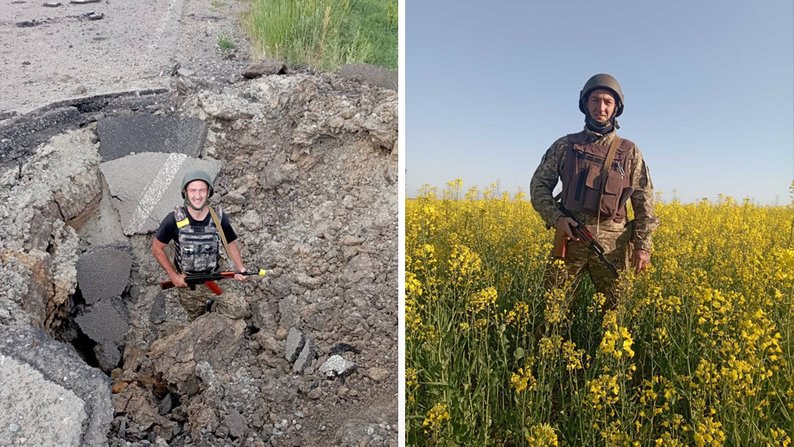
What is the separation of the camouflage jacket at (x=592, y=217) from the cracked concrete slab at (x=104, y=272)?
2.06 meters

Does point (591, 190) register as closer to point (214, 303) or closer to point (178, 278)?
point (178, 278)

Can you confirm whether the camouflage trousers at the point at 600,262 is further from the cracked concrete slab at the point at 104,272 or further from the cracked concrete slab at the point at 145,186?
the cracked concrete slab at the point at 104,272

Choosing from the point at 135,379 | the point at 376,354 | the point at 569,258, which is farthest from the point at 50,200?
the point at 569,258

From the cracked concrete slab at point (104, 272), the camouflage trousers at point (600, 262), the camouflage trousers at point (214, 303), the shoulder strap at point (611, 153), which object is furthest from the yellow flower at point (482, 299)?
the cracked concrete slab at point (104, 272)

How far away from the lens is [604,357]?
1304mm

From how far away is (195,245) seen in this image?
2.06m

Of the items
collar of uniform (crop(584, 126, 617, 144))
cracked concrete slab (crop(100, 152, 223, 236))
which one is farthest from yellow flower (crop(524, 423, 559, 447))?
cracked concrete slab (crop(100, 152, 223, 236))

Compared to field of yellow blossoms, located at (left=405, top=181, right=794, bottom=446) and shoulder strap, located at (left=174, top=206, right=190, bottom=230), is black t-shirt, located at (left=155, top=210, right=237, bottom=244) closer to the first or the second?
shoulder strap, located at (left=174, top=206, right=190, bottom=230)

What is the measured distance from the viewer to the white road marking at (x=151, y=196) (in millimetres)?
2559

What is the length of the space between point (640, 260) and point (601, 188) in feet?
0.69

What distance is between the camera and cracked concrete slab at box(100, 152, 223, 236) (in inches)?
100

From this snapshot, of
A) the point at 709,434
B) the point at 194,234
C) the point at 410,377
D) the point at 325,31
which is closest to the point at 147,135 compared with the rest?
the point at 194,234

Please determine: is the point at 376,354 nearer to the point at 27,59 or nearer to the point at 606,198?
the point at 606,198

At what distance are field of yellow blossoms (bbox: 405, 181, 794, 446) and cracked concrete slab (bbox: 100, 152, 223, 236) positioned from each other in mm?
1486
